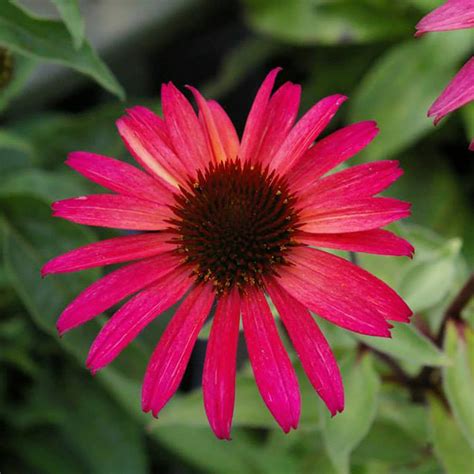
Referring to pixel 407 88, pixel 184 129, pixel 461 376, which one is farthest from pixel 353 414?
pixel 407 88

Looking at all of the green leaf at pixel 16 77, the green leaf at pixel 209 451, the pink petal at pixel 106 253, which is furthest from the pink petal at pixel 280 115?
the green leaf at pixel 209 451

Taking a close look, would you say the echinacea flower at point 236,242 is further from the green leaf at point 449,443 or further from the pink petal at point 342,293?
the green leaf at point 449,443

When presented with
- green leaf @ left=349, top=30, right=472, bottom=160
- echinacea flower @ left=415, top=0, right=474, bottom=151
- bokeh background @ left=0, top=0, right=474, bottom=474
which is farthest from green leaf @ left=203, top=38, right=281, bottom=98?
echinacea flower @ left=415, top=0, right=474, bottom=151

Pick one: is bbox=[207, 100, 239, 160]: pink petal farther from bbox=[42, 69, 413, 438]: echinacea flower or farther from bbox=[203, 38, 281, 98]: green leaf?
bbox=[203, 38, 281, 98]: green leaf

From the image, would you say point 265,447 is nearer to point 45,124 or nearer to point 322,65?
point 45,124

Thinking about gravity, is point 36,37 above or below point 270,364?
above

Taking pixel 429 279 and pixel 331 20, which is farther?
pixel 331 20

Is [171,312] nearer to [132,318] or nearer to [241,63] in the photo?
[132,318]
